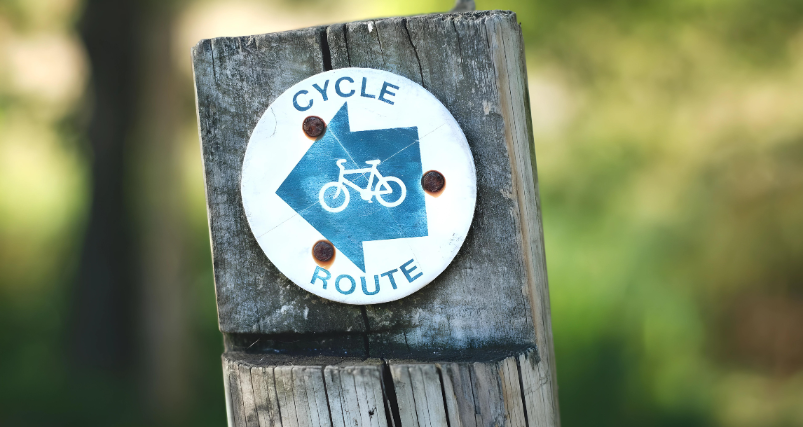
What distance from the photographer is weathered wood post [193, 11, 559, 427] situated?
1.08m

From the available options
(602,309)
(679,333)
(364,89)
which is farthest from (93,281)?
(364,89)

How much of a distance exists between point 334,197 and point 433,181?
178mm

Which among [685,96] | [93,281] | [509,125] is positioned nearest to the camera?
[509,125]

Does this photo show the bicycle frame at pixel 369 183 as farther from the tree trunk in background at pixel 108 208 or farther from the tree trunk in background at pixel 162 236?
the tree trunk in background at pixel 108 208

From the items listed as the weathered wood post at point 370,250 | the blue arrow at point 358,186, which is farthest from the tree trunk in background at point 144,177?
the blue arrow at point 358,186

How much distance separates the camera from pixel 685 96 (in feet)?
11.7

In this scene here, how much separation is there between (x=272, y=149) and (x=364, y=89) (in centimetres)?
20

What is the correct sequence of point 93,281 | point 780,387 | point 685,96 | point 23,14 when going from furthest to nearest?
point 93,281
point 23,14
point 685,96
point 780,387

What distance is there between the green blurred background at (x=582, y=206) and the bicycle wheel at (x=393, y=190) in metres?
2.51

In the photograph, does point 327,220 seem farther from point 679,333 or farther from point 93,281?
point 93,281

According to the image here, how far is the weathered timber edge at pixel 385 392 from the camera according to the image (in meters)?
1.06

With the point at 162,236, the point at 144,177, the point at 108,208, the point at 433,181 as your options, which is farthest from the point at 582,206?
the point at 108,208

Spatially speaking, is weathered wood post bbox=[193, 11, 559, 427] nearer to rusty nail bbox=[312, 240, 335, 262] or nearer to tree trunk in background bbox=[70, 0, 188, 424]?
rusty nail bbox=[312, 240, 335, 262]

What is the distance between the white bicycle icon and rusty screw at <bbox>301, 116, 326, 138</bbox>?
0.06 m
